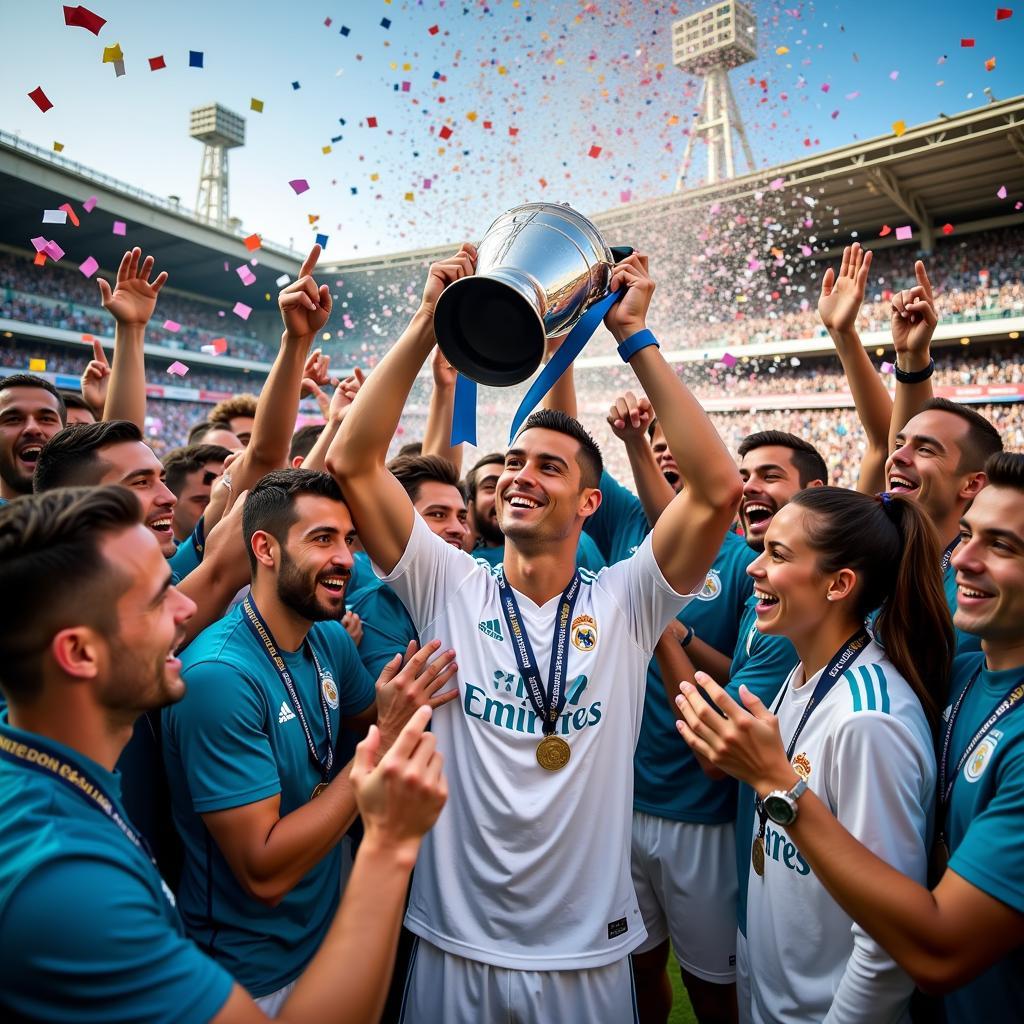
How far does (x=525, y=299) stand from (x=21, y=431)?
3.21m

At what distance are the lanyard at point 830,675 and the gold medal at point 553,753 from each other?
1.82 feet

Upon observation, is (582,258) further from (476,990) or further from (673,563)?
(476,990)

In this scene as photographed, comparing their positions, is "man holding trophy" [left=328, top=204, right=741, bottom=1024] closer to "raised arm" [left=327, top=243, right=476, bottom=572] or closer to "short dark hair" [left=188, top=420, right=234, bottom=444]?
"raised arm" [left=327, top=243, right=476, bottom=572]

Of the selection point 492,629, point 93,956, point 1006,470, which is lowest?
point 93,956

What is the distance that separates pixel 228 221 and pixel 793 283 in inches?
1422

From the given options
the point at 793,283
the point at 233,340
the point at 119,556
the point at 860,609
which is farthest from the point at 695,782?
the point at 233,340

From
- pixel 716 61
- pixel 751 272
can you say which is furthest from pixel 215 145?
pixel 751 272

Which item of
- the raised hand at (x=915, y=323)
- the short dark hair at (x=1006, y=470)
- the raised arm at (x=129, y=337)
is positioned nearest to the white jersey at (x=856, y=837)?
the short dark hair at (x=1006, y=470)

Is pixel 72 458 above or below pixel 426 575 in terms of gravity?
above

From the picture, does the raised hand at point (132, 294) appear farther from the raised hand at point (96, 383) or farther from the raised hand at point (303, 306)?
the raised hand at point (303, 306)

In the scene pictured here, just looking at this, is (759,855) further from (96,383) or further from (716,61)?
(716,61)

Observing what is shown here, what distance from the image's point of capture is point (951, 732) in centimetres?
209

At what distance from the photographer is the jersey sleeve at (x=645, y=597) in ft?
8.02

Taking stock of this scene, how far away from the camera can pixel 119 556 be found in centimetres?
147
